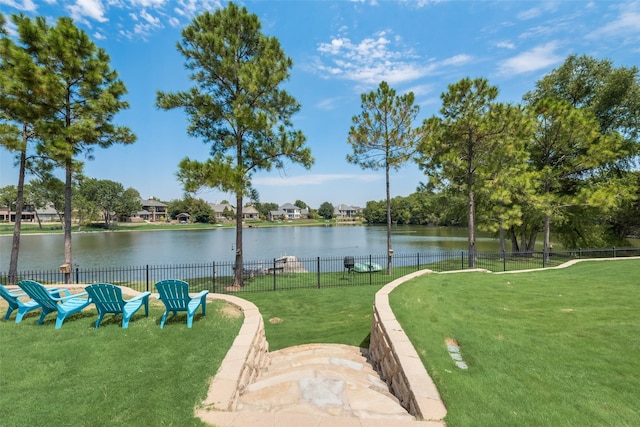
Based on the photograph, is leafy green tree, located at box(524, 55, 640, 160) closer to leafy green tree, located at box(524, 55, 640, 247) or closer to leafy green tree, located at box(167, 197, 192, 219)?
leafy green tree, located at box(524, 55, 640, 247)

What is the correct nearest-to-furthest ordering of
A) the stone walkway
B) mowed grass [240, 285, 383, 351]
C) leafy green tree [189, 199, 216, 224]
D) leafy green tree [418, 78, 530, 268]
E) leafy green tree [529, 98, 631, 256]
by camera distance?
the stone walkway, mowed grass [240, 285, 383, 351], leafy green tree [418, 78, 530, 268], leafy green tree [529, 98, 631, 256], leafy green tree [189, 199, 216, 224]

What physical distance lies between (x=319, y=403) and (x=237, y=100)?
33.4 feet

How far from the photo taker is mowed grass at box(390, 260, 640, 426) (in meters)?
2.98

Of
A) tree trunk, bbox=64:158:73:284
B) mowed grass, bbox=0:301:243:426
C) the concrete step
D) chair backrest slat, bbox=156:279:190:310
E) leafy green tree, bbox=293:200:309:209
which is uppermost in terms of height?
leafy green tree, bbox=293:200:309:209

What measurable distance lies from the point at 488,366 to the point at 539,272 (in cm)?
1000

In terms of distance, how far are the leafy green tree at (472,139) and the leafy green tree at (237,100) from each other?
703 centimetres

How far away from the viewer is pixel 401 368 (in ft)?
12.6

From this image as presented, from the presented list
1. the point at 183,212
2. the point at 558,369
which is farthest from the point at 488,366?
the point at 183,212

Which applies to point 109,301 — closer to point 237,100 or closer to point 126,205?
point 237,100

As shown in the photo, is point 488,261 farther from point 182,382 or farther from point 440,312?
point 182,382

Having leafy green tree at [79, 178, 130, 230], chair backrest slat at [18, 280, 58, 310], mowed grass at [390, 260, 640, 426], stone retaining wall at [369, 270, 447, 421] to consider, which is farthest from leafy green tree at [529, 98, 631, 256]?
leafy green tree at [79, 178, 130, 230]

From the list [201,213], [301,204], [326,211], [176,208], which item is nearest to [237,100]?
[201,213]

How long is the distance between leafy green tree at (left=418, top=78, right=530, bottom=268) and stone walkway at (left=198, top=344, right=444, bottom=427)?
12.2 metres

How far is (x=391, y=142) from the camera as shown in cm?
1393
